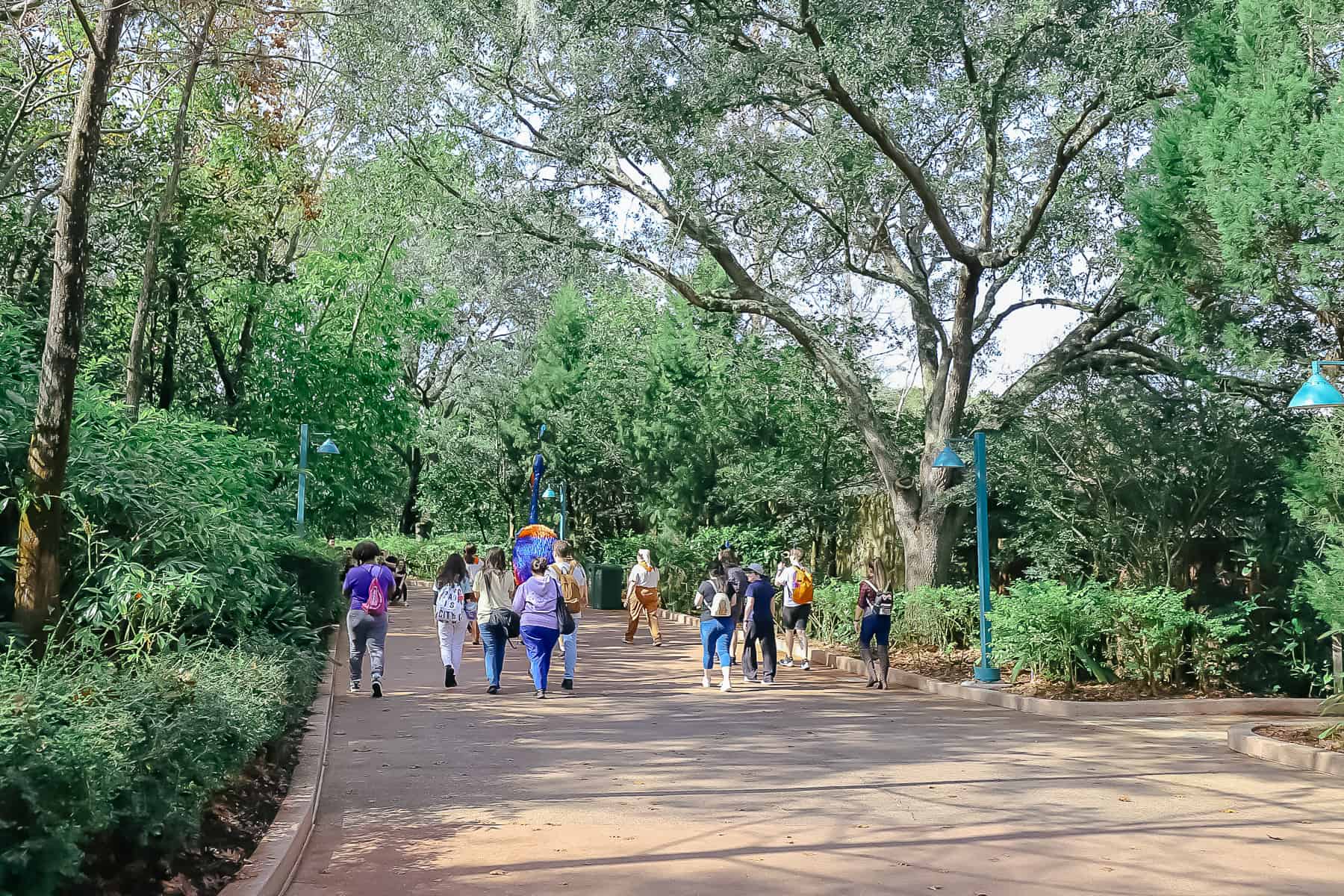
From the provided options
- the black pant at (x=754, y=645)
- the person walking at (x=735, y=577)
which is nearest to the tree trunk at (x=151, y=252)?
the person walking at (x=735, y=577)

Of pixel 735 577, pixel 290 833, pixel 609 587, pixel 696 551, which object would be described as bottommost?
pixel 290 833

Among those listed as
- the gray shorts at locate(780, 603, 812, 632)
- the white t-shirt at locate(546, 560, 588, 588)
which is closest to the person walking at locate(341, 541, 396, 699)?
the white t-shirt at locate(546, 560, 588, 588)

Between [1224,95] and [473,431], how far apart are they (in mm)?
38767

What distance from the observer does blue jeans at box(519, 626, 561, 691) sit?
48.6ft

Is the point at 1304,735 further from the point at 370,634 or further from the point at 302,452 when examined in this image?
the point at 302,452

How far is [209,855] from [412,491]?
51683 millimetres

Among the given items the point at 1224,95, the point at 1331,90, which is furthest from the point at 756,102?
the point at 1331,90

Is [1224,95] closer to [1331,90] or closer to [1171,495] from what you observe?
[1331,90]

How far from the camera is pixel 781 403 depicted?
96.9ft

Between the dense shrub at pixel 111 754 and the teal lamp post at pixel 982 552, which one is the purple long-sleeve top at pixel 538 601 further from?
the dense shrub at pixel 111 754

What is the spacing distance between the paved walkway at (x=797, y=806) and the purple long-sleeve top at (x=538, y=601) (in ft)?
3.00

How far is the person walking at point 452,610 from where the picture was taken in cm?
1579

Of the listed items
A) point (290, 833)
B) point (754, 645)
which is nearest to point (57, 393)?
point (290, 833)

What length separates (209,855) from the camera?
6633 millimetres
